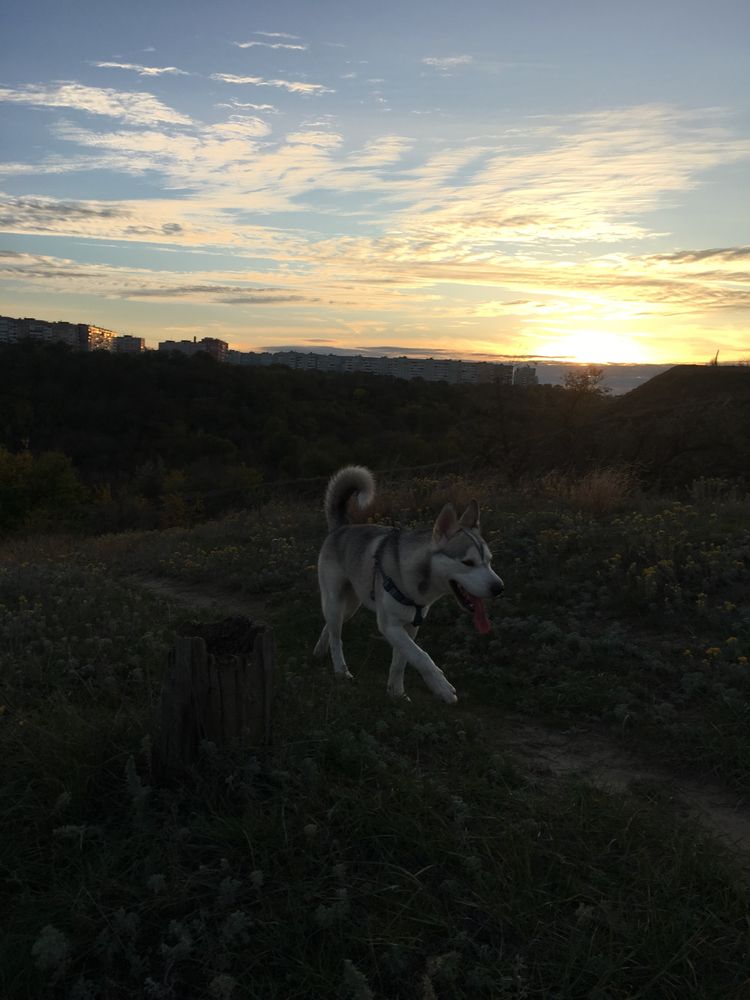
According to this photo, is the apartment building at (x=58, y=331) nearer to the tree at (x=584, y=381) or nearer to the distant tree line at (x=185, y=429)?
the distant tree line at (x=185, y=429)

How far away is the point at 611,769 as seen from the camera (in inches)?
193

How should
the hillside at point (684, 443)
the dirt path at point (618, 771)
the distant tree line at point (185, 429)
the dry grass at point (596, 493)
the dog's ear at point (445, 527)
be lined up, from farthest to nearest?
the distant tree line at point (185, 429) → the hillside at point (684, 443) → the dry grass at point (596, 493) → the dog's ear at point (445, 527) → the dirt path at point (618, 771)

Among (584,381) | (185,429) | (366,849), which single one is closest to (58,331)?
(185,429)

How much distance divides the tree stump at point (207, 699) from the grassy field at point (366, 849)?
4.2 inches

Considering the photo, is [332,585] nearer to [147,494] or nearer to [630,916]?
[630,916]

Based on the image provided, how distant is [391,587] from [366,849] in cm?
254

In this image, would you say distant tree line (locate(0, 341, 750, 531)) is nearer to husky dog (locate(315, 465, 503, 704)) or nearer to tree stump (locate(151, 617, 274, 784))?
husky dog (locate(315, 465, 503, 704))

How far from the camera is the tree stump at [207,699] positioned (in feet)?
11.2

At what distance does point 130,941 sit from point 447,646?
512 centimetres

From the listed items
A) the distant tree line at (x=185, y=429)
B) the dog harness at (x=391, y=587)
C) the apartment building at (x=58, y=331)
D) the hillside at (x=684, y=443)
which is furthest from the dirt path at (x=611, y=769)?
the apartment building at (x=58, y=331)

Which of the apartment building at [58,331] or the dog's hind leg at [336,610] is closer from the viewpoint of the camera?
the dog's hind leg at [336,610]

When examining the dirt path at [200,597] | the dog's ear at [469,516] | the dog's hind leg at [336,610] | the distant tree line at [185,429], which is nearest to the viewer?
the dog's ear at [469,516]

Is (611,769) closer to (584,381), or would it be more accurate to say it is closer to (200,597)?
(200,597)

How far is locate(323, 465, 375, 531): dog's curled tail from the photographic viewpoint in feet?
21.2
